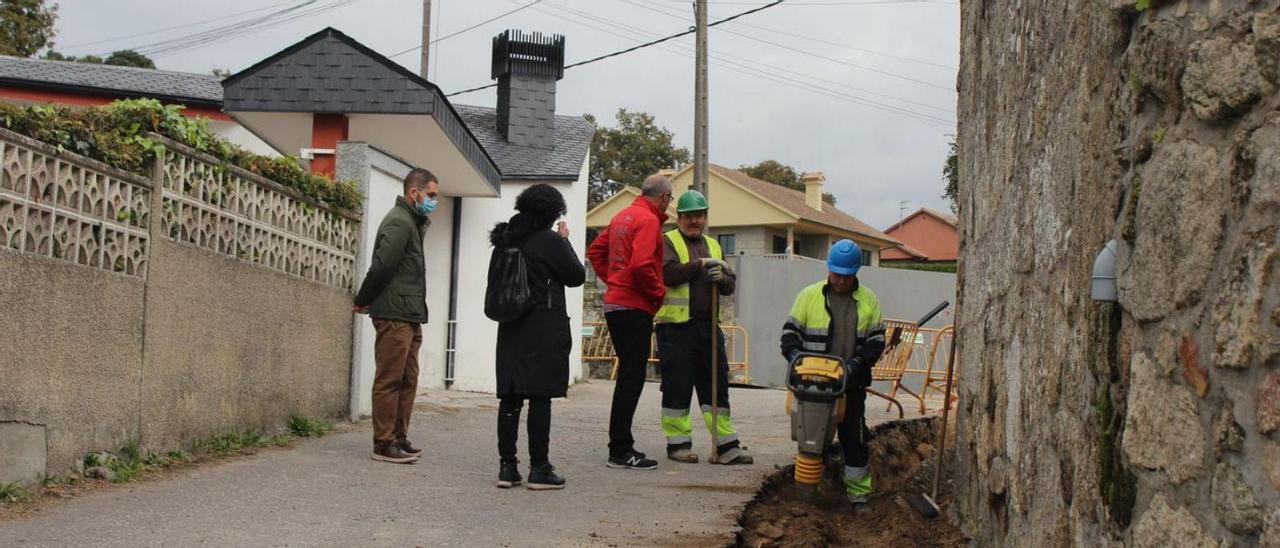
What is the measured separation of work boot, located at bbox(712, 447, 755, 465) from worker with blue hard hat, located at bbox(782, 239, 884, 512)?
1.35 meters

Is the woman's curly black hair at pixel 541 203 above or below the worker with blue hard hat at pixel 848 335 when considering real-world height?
above

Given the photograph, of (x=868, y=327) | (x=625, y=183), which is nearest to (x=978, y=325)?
(x=868, y=327)

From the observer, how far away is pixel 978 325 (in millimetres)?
5898

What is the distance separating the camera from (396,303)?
8242 mm

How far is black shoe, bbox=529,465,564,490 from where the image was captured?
7.31 meters

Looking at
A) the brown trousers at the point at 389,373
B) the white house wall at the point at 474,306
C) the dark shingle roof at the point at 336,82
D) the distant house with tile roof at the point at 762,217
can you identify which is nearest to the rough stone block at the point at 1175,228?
the brown trousers at the point at 389,373

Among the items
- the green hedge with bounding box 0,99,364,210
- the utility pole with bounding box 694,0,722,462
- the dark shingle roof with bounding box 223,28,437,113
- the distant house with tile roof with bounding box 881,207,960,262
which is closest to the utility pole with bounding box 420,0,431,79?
the utility pole with bounding box 694,0,722,462

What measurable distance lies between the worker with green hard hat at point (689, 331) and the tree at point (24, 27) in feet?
109

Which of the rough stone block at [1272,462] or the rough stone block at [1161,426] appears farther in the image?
the rough stone block at [1161,426]

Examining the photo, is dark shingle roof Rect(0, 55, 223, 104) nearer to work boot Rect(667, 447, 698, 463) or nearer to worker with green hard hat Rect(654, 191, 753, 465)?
worker with green hard hat Rect(654, 191, 753, 465)

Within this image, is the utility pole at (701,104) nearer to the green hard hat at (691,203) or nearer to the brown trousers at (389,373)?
the green hard hat at (691,203)

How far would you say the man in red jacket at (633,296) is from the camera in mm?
8109

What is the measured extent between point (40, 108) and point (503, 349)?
2687 millimetres

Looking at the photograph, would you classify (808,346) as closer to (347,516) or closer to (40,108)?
(347,516)
